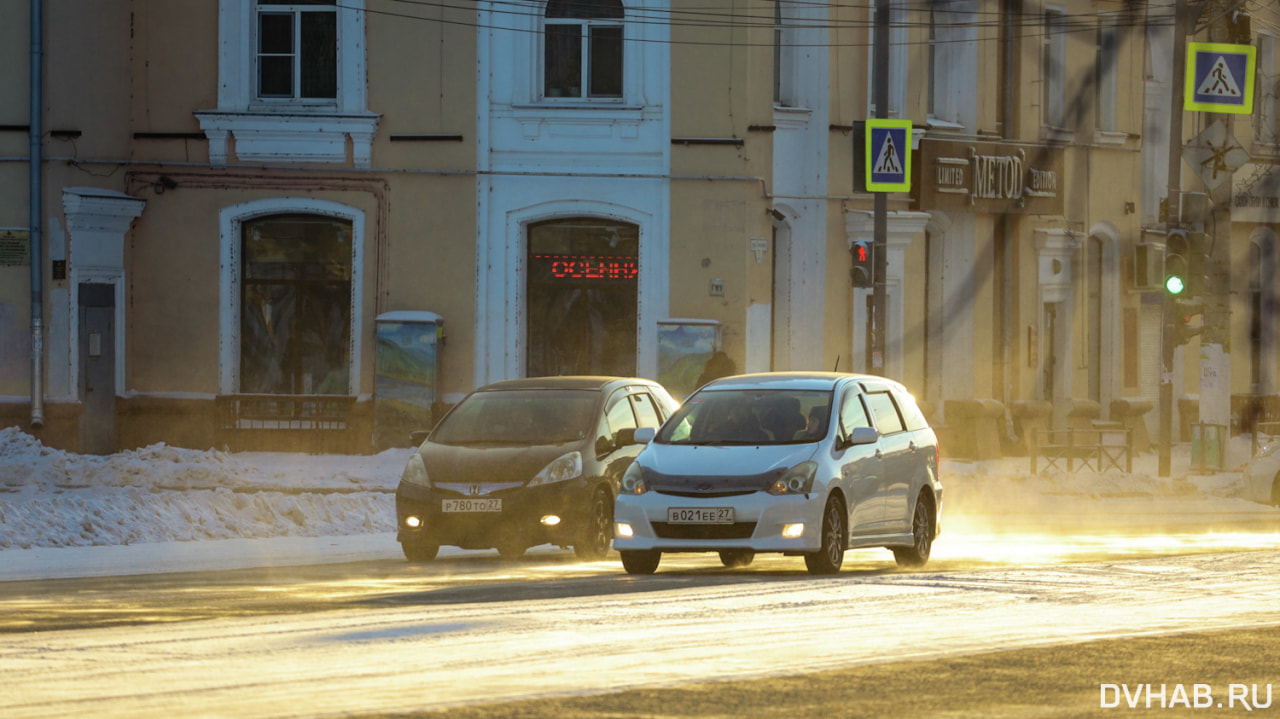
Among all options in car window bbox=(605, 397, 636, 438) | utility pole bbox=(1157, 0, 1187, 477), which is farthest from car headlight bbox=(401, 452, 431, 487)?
utility pole bbox=(1157, 0, 1187, 477)

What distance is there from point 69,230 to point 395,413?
5257mm

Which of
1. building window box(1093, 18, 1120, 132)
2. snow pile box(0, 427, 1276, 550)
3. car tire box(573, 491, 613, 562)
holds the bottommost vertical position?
snow pile box(0, 427, 1276, 550)

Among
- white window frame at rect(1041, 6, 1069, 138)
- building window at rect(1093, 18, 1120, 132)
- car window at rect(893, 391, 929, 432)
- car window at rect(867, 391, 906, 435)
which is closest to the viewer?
car window at rect(867, 391, 906, 435)

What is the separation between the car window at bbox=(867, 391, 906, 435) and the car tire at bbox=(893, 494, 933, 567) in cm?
62

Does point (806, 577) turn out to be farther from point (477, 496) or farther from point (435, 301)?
point (435, 301)

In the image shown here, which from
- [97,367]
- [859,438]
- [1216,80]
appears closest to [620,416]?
[859,438]

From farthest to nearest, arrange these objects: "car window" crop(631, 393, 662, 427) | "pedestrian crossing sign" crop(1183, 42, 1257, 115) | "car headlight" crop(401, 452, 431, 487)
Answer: "pedestrian crossing sign" crop(1183, 42, 1257, 115)
"car window" crop(631, 393, 662, 427)
"car headlight" crop(401, 452, 431, 487)

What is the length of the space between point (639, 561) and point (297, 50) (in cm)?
1611

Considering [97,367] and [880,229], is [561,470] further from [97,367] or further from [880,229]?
[97,367]

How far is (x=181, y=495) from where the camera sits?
19.7 metres

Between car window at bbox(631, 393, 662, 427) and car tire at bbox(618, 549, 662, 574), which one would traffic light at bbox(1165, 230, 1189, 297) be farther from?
car tire at bbox(618, 549, 662, 574)

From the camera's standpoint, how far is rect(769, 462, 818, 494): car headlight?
14148 mm

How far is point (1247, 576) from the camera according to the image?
1357 cm

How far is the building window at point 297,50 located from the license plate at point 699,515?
627 inches
